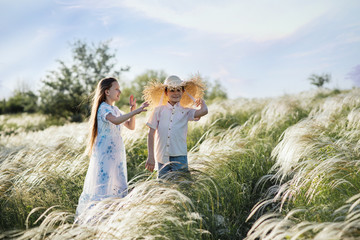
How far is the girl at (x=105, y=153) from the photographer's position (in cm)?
341

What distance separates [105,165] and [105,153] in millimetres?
133

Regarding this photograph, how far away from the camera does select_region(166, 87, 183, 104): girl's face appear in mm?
3459

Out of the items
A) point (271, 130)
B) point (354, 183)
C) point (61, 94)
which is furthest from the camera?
point (61, 94)

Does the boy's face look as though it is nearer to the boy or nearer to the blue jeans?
the boy

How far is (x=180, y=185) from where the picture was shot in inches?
121

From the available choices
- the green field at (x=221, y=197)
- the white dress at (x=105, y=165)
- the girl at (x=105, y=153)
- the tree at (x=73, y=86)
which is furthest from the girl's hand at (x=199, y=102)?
the tree at (x=73, y=86)

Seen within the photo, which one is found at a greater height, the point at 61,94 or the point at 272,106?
the point at 61,94

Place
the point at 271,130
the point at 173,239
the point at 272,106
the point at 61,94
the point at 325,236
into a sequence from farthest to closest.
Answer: the point at 61,94, the point at 272,106, the point at 271,130, the point at 173,239, the point at 325,236

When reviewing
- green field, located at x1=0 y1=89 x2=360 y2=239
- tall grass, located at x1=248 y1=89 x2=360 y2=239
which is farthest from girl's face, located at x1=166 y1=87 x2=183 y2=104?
tall grass, located at x1=248 y1=89 x2=360 y2=239

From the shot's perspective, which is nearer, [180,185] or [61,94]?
[180,185]

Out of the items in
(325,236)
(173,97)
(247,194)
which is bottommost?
(247,194)

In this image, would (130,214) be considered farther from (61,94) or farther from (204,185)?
(61,94)

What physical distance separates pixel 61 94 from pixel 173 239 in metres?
18.0

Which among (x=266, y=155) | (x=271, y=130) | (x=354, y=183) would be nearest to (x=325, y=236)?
(x=354, y=183)
